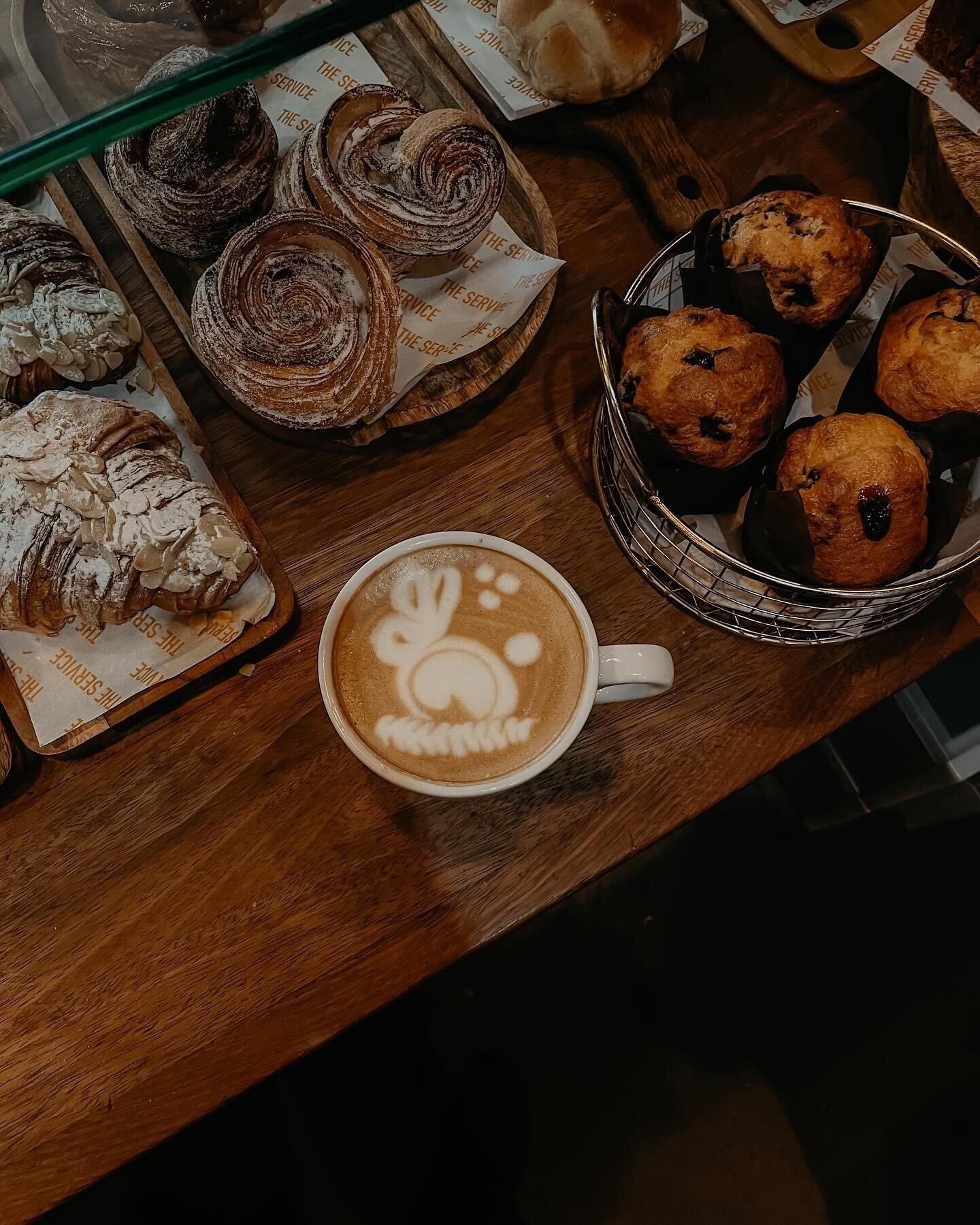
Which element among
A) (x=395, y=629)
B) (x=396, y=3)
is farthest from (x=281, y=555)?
(x=396, y=3)

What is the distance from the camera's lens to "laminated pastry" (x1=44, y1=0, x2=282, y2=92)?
0.82 m

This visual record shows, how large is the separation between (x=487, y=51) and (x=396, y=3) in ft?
2.76

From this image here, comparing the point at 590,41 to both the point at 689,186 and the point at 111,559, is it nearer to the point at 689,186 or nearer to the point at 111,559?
the point at 689,186

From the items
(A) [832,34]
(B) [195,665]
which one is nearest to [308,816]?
(B) [195,665]

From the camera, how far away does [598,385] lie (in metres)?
1.47

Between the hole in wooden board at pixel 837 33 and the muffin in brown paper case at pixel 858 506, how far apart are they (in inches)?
35.7

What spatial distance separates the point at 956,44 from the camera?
4.58ft

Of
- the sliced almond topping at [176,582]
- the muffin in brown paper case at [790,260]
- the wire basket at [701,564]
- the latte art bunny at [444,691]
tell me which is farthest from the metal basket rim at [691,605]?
the sliced almond topping at [176,582]

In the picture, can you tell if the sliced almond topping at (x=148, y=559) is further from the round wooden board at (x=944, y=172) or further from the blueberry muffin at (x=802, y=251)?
the round wooden board at (x=944, y=172)

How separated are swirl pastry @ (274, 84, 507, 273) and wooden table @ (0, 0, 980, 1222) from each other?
24 cm

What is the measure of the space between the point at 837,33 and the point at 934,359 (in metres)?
0.85

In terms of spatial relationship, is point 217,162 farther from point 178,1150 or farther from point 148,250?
point 178,1150

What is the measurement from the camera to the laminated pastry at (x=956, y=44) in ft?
4.51

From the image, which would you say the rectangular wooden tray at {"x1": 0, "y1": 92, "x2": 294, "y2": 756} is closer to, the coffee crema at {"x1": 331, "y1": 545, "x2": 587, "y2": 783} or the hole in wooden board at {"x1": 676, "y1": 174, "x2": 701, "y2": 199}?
the coffee crema at {"x1": 331, "y1": 545, "x2": 587, "y2": 783}
